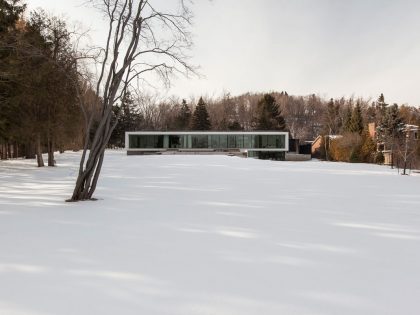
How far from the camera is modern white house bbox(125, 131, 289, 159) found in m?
48.6

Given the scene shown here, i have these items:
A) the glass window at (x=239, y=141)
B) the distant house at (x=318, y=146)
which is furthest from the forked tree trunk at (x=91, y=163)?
the distant house at (x=318, y=146)

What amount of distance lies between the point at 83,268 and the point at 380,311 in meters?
3.18

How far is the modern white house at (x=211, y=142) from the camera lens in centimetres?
4856

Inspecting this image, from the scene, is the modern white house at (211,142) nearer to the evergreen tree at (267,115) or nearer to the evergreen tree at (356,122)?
the evergreen tree at (267,115)

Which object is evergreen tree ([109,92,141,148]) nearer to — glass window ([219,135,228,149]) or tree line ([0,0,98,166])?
glass window ([219,135,228,149])

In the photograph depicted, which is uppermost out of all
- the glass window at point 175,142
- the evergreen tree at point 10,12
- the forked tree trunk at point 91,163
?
the evergreen tree at point 10,12

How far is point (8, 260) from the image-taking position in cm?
422

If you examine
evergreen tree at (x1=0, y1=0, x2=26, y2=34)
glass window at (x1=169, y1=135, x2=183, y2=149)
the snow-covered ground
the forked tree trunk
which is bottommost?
the snow-covered ground

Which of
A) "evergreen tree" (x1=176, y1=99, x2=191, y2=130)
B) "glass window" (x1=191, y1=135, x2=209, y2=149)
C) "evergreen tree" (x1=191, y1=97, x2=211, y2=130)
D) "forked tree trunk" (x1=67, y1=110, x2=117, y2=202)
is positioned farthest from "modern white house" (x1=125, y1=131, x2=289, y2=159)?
"forked tree trunk" (x1=67, y1=110, x2=117, y2=202)

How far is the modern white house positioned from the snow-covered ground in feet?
133

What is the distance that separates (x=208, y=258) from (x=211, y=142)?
1774 inches

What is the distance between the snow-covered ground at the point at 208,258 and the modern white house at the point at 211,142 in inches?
1600

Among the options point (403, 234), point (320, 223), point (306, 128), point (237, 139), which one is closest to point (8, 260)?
point (320, 223)

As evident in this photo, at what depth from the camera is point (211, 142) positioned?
162 ft
